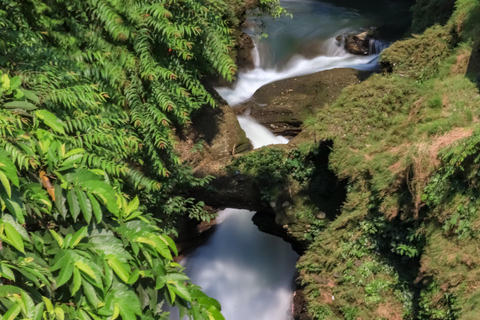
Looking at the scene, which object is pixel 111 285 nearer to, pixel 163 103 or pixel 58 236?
pixel 58 236

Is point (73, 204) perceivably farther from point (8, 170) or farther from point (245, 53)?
point (245, 53)

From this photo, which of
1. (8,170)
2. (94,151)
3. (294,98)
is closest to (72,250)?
(8,170)

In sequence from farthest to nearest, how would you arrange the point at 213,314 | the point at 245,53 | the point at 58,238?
the point at 245,53
the point at 213,314
the point at 58,238

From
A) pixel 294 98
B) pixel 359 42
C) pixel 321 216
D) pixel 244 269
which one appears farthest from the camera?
pixel 359 42

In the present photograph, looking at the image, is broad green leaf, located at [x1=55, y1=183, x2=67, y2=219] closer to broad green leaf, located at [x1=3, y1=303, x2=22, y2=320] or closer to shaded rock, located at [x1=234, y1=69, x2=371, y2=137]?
broad green leaf, located at [x1=3, y1=303, x2=22, y2=320]

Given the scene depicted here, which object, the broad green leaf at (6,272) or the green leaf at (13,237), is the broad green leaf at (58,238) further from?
the broad green leaf at (6,272)

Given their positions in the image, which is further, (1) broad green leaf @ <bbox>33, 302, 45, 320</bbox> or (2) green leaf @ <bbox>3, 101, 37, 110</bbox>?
(2) green leaf @ <bbox>3, 101, 37, 110</bbox>

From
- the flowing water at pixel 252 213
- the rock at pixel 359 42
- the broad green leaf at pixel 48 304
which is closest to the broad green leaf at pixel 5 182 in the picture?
the broad green leaf at pixel 48 304

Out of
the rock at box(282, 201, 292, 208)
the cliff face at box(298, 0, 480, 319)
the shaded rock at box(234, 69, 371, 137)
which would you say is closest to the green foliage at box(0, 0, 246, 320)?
the rock at box(282, 201, 292, 208)
